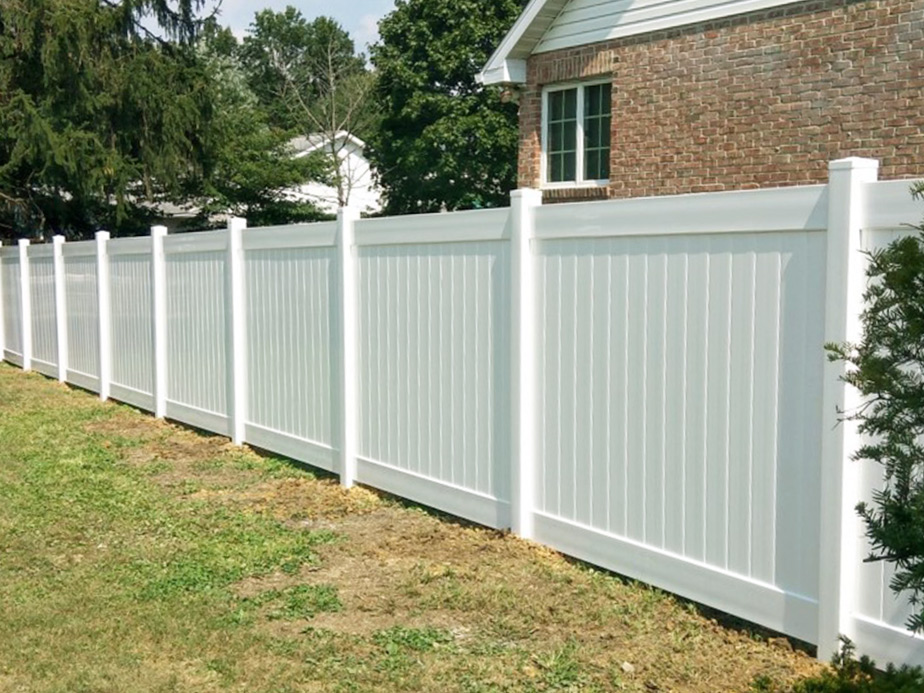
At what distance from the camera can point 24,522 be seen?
23.3 ft

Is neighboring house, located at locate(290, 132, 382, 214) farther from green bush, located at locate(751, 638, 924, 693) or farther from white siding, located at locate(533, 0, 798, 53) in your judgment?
green bush, located at locate(751, 638, 924, 693)

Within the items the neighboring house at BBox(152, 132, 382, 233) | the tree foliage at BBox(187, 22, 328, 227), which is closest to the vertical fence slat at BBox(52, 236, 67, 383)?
the neighboring house at BBox(152, 132, 382, 233)

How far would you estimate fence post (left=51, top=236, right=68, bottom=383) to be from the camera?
14.4 metres

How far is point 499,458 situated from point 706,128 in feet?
22.5

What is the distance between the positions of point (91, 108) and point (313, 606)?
19.7m

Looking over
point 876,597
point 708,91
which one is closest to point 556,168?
point 708,91

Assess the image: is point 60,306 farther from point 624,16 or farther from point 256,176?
point 256,176

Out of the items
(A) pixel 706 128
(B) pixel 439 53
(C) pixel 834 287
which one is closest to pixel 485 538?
(C) pixel 834 287

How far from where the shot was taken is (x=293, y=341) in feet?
28.5

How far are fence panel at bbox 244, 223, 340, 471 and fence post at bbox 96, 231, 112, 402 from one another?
4056 mm

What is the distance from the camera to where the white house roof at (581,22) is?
12219mm

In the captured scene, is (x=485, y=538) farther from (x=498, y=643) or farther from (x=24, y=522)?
(x=24, y=522)

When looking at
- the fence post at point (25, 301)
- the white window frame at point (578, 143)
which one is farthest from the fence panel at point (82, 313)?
the white window frame at point (578, 143)

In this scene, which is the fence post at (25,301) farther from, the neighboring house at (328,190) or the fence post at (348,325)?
the neighboring house at (328,190)
